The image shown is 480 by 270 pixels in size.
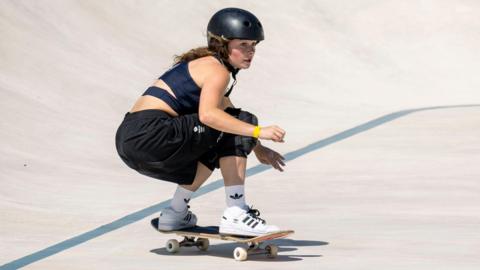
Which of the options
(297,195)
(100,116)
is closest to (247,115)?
(297,195)

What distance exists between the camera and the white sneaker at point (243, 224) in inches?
228

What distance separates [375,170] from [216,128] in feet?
11.4

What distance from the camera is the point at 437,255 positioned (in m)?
5.73

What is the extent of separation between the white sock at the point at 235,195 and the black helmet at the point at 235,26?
2.59 feet

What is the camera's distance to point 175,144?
19.1ft

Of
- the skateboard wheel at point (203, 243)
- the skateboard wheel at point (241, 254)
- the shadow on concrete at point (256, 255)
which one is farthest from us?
the skateboard wheel at point (203, 243)

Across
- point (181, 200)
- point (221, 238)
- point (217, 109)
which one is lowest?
point (221, 238)

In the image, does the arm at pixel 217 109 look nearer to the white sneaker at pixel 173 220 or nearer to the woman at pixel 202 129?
the woman at pixel 202 129

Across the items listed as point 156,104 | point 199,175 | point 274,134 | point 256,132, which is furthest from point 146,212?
point 274,134

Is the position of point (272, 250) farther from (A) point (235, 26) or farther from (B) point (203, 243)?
(A) point (235, 26)

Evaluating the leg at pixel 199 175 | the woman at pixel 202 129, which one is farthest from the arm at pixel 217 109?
the leg at pixel 199 175

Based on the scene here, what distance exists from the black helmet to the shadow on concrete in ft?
3.67

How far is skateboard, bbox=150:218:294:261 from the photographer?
571 cm

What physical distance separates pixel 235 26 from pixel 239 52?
0.45 ft
